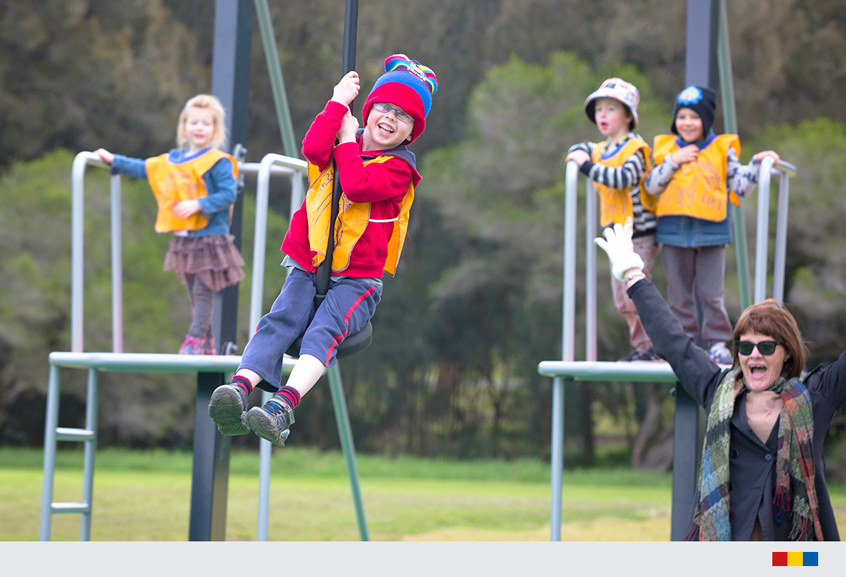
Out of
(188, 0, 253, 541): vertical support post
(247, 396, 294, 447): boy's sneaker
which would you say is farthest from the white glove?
(188, 0, 253, 541): vertical support post

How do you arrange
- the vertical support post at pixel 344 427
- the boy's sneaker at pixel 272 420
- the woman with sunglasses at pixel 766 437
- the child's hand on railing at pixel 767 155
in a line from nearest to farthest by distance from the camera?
the boy's sneaker at pixel 272 420, the woman with sunglasses at pixel 766 437, the child's hand on railing at pixel 767 155, the vertical support post at pixel 344 427

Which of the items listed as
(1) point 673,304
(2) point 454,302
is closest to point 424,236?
(2) point 454,302

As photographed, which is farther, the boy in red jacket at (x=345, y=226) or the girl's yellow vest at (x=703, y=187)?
the girl's yellow vest at (x=703, y=187)

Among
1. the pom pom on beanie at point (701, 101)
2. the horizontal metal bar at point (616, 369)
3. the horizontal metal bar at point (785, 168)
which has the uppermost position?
the pom pom on beanie at point (701, 101)

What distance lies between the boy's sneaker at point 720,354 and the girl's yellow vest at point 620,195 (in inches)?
24.0

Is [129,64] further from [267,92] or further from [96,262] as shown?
[96,262]

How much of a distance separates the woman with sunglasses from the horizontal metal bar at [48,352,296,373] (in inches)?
58.7

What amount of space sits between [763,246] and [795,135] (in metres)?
5.91

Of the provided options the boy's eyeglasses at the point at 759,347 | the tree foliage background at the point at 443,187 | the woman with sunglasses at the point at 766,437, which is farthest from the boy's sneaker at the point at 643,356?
the tree foliage background at the point at 443,187

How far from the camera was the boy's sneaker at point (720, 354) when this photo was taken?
349cm

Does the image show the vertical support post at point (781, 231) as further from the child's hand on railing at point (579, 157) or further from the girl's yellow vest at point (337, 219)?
the girl's yellow vest at point (337, 219)

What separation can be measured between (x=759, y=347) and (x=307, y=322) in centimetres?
118

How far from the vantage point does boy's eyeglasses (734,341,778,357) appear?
2.38m

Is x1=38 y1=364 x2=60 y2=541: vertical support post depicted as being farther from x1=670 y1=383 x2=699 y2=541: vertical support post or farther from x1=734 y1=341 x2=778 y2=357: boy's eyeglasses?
x1=734 y1=341 x2=778 y2=357: boy's eyeglasses
